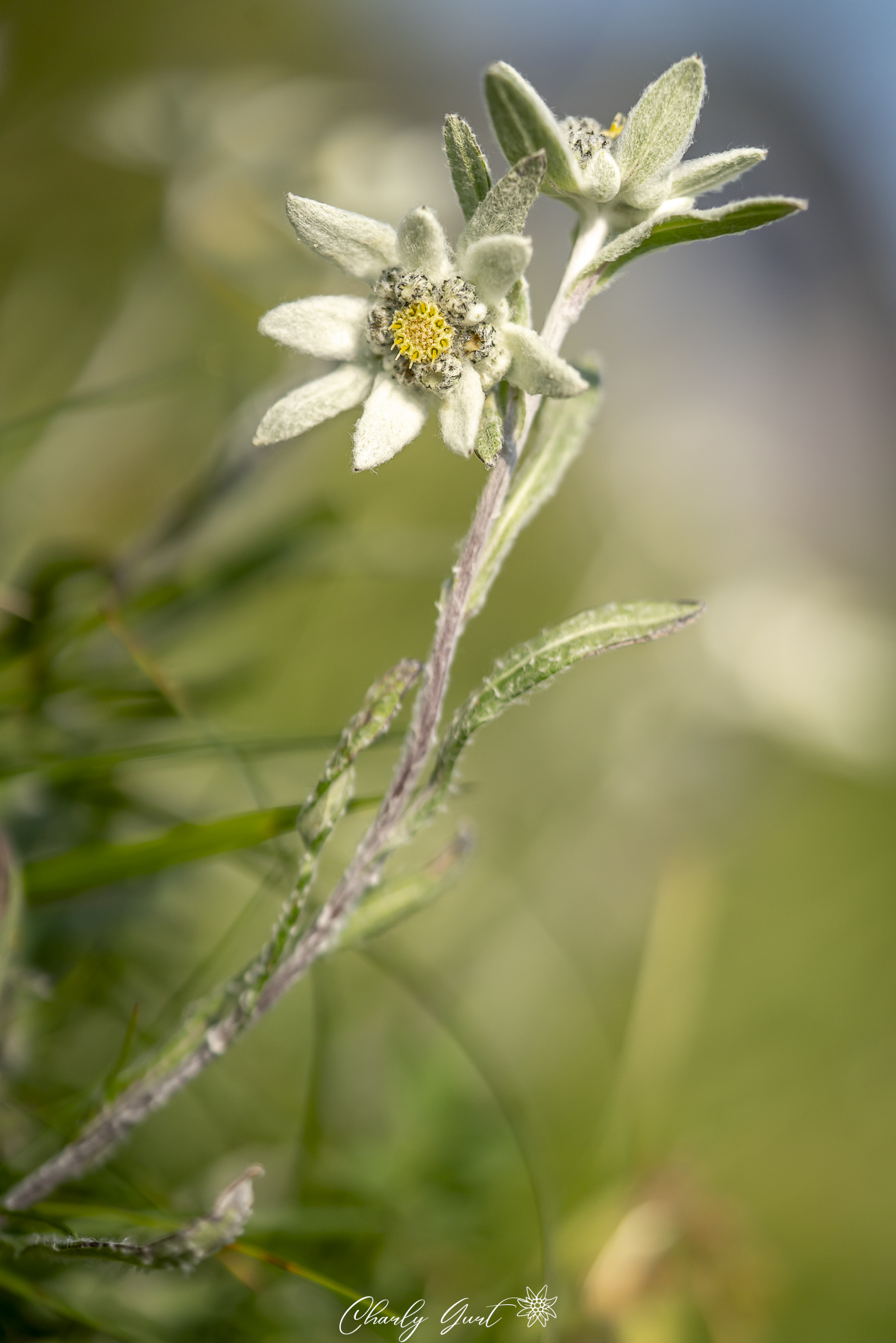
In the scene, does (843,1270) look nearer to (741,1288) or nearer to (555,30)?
(741,1288)

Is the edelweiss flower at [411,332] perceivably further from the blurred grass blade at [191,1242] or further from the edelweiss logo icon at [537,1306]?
the edelweiss logo icon at [537,1306]

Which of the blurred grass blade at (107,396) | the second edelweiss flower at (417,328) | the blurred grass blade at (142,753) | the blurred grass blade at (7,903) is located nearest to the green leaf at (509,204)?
the second edelweiss flower at (417,328)

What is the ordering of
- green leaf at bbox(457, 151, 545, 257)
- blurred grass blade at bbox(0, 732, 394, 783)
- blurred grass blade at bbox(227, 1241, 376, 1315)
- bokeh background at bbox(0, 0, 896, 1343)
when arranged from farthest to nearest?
1. bokeh background at bbox(0, 0, 896, 1343)
2. blurred grass blade at bbox(0, 732, 394, 783)
3. blurred grass blade at bbox(227, 1241, 376, 1315)
4. green leaf at bbox(457, 151, 545, 257)

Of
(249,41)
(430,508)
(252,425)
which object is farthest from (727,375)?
(252,425)

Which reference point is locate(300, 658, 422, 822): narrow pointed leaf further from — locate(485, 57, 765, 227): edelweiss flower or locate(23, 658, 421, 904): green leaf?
locate(485, 57, 765, 227): edelweiss flower

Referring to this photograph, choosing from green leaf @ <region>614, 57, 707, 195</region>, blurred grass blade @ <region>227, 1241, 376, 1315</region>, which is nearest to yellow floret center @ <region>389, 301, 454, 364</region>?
green leaf @ <region>614, 57, 707, 195</region>
